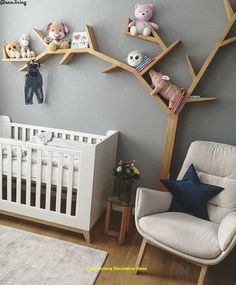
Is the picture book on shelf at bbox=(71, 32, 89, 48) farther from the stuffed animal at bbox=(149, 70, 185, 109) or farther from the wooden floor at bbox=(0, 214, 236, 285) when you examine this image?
the wooden floor at bbox=(0, 214, 236, 285)

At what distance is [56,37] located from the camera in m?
2.46

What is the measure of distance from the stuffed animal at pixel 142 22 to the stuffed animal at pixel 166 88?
0.39 metres

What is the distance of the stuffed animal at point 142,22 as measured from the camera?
7.19 ft

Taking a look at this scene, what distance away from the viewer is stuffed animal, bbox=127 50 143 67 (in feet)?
7.43

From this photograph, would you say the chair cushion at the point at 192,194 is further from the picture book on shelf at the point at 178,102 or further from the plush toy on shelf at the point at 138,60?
the plush toy on shelf at the point at 138,60

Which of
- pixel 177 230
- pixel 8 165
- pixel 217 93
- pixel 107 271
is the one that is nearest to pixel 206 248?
pixel 177 230

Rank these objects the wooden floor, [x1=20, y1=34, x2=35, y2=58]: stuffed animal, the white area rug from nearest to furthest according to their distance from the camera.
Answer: the white area rug < the wooden floor < [x1=20, y1=34, x2=35, y2=58]: stuffed animal

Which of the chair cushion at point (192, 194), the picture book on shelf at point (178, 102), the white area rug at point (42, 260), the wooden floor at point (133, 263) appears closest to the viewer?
the white area rug at point (42, 260)

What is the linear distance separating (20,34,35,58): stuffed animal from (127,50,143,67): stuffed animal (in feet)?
3.39

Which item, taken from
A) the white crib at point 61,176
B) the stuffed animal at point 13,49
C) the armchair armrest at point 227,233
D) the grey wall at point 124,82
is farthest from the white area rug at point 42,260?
the stuffed animal at point 13,49

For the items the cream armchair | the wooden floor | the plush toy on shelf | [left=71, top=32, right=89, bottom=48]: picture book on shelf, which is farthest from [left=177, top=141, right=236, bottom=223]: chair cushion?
[left=71, top=32, right=89, bottom=48]: picture book on shelf

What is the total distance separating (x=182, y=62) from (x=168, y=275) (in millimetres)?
1722

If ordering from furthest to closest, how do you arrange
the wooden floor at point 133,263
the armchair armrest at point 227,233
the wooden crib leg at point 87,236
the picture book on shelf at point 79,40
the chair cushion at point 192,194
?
the picture book on shelf at point 79,40 < the wooden crib leg at point 87,236 < the chair cushion at point 192,194 < the wooden floor at point 133,263 < the armchair armrest at point 227,233

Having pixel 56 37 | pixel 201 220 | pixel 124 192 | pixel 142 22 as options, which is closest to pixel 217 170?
pixel 201 220
